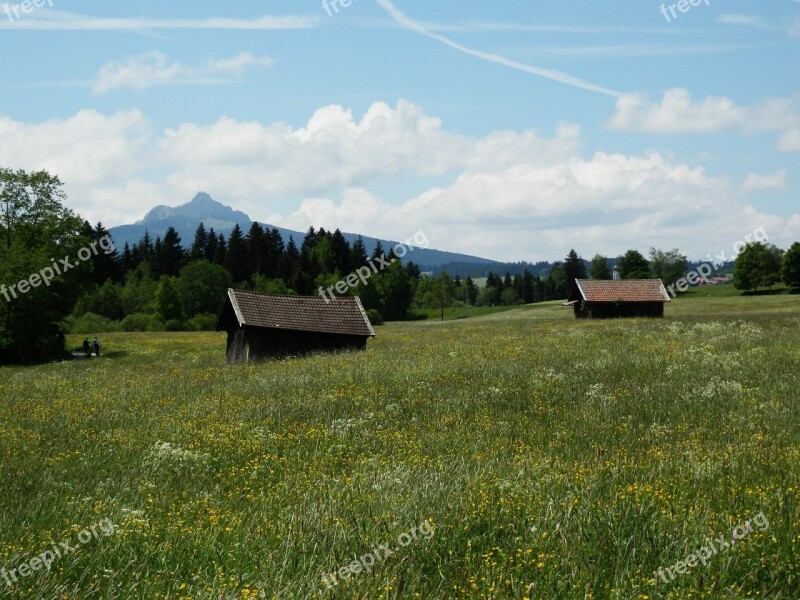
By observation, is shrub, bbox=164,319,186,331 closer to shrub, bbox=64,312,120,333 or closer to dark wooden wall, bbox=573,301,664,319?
shrub, bbox=64,312,120,333

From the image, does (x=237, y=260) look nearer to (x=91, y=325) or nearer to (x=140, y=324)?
(x=140, y=324)

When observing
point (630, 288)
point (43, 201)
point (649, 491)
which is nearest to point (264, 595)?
point (649, 491)

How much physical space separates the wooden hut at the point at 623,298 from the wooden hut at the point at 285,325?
34480 mm

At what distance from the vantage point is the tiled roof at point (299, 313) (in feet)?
119

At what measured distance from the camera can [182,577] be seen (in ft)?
16.5

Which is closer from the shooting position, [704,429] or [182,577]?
[182,577]

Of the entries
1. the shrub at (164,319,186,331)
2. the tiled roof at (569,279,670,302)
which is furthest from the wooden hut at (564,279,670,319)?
the shrub at (164,319,186,331)

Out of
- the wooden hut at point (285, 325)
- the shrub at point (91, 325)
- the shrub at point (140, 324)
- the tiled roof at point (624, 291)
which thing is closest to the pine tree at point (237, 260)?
the shrub at point (140, 324)

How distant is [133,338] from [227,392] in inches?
1949

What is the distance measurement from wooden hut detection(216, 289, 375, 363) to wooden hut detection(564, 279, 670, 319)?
113 feet

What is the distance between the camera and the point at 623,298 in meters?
66.8

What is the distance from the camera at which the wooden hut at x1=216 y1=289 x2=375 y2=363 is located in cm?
3647

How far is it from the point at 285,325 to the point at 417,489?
3049cm

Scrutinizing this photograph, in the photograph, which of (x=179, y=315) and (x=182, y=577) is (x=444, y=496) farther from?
(x=179, y=315)
